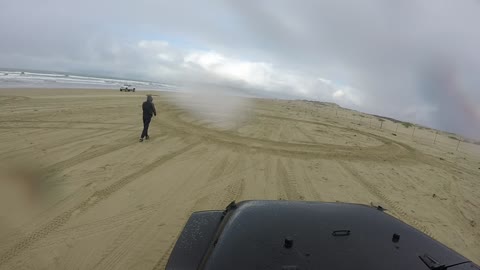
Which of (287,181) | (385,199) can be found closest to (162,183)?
(287,181)

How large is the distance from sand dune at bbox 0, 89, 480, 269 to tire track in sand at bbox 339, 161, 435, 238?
3cm

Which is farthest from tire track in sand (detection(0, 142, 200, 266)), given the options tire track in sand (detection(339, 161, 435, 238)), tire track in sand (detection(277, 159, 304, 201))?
tire track in sand (detection(339, 161, 435, 238))

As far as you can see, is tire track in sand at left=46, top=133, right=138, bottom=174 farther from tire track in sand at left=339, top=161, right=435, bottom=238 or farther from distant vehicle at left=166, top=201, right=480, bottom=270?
tire track in sand at left=339, top=161, right=435, bottom=238

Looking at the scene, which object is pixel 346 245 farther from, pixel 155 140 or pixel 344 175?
pixel 155 140

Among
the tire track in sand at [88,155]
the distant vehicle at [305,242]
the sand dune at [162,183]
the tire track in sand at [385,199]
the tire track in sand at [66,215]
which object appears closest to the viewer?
the distant vehicle at [305,242]

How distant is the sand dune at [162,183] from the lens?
4.52 metres

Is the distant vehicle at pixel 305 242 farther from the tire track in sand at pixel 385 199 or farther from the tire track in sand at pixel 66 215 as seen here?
the tire track in sand at pixel 385 199

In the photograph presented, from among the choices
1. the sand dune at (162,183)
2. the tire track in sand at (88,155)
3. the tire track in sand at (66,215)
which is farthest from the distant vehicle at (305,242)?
the tire track in sand at (88,155)

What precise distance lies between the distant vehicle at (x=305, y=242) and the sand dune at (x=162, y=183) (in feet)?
6.44

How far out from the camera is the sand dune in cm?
452

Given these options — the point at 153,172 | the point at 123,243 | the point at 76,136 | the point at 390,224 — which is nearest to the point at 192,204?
the point at 123,243

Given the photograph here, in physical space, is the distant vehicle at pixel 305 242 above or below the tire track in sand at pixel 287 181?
above

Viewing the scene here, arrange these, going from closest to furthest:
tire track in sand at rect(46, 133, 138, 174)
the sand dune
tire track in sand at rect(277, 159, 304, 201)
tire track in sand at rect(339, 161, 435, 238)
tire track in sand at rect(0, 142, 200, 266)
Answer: tire track in sand at rect(0, 142, 200, 266) < the sand dune < tire track in sand at rect(339, 161, 435, 238) < tire track in sand at rect(277, 159, 304, 201) < tire track in sand at rect(46, 133, 138, 174)

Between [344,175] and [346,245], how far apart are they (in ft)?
22.2
